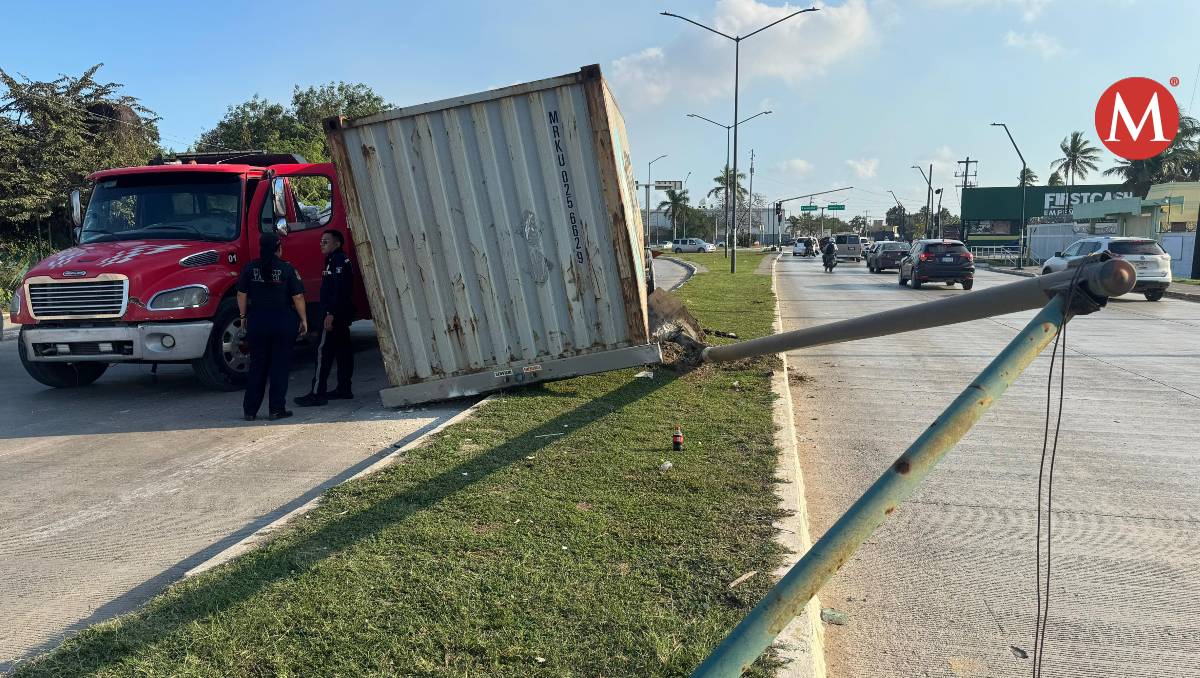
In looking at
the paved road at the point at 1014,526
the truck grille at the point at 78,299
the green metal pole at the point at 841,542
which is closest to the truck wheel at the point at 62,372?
the truck grille at the point at 78,299

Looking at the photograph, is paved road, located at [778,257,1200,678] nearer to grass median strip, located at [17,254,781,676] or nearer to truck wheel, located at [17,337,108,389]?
grass median strip, located at [17,254,781,676]

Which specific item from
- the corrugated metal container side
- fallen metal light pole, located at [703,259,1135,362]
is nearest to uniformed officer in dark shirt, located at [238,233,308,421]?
the corrugated metal container side

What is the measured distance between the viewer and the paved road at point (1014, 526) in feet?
11.4

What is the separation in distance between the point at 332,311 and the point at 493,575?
207 inches

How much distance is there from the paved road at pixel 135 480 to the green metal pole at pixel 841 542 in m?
2.91

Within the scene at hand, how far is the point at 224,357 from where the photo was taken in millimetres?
8703

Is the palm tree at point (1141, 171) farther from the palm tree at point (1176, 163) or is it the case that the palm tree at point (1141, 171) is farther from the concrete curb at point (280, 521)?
the concrete curb at point (280, 521)

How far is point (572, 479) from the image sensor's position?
523cm

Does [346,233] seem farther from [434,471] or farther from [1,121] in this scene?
[1,121]

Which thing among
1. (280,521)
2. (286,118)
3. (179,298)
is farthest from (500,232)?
(286,118)

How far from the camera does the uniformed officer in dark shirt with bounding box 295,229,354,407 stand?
8305 millimetres

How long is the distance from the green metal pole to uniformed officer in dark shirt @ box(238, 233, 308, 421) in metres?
6.23

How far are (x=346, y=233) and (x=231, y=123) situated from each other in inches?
1780

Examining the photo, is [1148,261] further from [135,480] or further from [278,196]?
[135,480]
